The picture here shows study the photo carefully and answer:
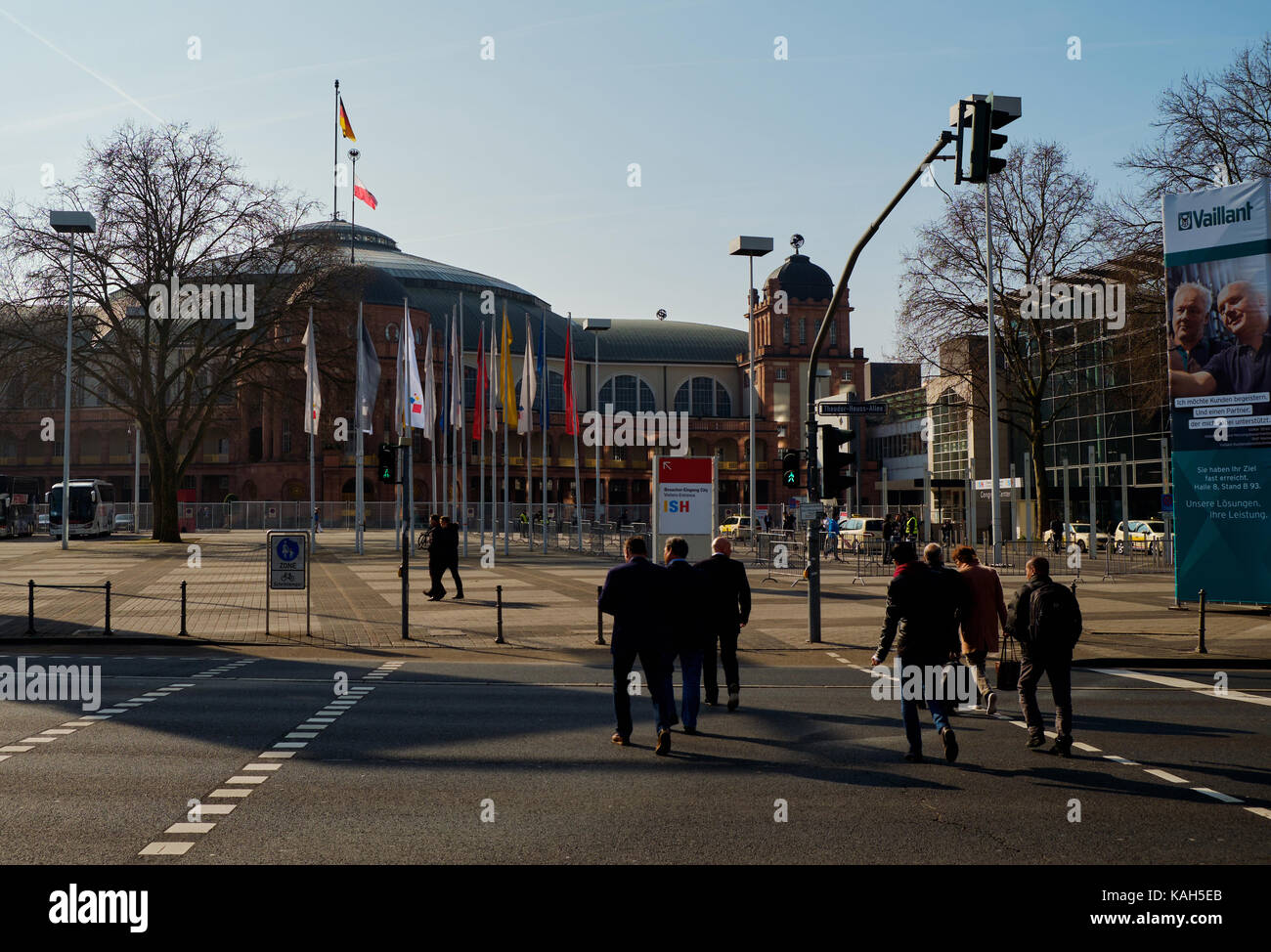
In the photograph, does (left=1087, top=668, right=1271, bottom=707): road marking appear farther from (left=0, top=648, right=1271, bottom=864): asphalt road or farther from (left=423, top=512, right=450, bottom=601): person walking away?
(left=423, top=512, right=450, bottom=601): person walking away

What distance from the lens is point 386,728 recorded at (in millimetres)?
10836

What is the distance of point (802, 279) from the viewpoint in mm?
109812

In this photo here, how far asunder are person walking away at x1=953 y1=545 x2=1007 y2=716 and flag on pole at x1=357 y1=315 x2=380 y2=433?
2923 cm

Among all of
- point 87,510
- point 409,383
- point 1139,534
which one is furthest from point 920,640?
point 87,510

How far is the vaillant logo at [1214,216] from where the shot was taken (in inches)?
835

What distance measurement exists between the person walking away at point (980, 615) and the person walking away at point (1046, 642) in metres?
1.90

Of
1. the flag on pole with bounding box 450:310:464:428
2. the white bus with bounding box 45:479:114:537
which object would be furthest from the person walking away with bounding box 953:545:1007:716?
the white bus with bounding box 45:479:114:537

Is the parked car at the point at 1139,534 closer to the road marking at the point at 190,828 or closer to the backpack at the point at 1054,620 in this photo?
the backpack at the point at 1054,620

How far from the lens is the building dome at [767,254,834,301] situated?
109m

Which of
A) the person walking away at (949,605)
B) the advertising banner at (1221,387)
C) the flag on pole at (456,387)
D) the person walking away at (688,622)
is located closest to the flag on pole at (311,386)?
the flag on pole at (456,387)

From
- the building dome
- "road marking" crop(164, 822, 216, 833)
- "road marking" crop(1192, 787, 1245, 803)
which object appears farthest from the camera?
the building dome

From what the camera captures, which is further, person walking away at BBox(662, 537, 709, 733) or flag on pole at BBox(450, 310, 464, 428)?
flag on pole at BBox(450, 310, 464, 428)

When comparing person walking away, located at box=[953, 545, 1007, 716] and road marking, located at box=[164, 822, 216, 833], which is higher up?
person walking away, located at box=[953, 545, 1007, 716]

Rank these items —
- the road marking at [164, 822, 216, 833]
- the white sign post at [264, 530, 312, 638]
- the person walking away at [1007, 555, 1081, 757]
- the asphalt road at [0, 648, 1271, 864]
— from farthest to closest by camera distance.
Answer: the white sign post at [264, 530, 312, 638] < the person walking away at [1007, 555, 1081, 757] < the road marking at [164, 822, 216, 833] < the asphalt road at [0, 648, 1271, 864]
